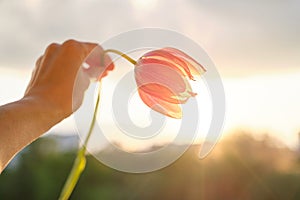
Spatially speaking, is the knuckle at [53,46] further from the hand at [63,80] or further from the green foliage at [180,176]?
the green foliage at [180,176]

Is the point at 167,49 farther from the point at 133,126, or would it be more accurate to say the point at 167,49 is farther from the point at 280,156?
the point at 280,156

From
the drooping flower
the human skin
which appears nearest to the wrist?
the human skin

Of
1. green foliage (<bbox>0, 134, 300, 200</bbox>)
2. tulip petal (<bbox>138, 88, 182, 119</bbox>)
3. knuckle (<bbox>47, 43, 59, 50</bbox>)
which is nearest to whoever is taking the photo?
tulip petal (<bbox>138, 88, 182, 119</bbox>)

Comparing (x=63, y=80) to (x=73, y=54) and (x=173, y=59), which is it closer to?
(x=73, y=54)

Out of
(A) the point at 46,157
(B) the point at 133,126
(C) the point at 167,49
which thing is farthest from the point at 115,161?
(A) the point at 46,157

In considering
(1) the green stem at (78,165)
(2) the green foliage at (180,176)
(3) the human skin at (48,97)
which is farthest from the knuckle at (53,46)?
(2) the green foliage at (180,176)

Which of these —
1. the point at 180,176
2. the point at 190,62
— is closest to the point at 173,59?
the point at 190,62

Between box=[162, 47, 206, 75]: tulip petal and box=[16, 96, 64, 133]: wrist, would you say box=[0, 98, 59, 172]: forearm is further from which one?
box=[162, 47, 206, 75]: tulip petal
